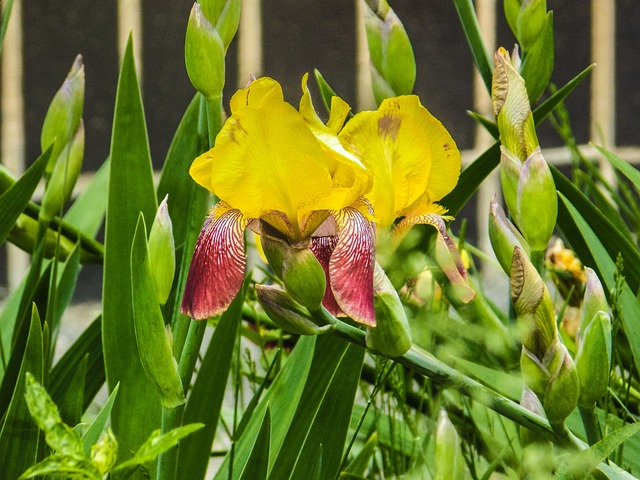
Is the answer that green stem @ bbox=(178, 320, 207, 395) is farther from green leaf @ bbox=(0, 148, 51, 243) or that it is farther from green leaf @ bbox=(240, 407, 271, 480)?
green leaf @ bbox=(0, 148, 51, 243)

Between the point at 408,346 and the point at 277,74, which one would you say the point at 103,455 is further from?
the point at 277,74

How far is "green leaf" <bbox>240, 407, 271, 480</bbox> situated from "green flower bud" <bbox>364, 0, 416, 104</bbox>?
0.56 ft

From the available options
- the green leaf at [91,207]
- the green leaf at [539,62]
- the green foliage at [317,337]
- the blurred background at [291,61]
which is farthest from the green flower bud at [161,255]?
the blurred background at [291,61]

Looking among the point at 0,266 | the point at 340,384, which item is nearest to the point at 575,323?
the point at 340,384

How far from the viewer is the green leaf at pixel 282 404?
0.46 meters

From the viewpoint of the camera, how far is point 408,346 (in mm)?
277

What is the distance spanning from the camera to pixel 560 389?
28 cm

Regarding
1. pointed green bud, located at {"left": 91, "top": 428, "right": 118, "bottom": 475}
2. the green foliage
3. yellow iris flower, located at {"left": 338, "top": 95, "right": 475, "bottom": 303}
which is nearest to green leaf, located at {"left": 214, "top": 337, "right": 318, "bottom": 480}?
the green foliage

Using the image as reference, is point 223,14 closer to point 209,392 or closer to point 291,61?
point 209,392

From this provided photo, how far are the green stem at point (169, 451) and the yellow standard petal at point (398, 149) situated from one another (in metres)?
0.09

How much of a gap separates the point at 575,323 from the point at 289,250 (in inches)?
15.6

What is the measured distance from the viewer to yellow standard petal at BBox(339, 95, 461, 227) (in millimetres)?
345

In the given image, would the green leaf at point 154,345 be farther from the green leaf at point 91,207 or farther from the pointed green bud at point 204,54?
the green leaf at point 91,207

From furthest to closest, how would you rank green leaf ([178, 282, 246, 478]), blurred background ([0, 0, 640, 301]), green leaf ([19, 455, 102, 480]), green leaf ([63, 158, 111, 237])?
blurred background ([0, 0, 640, 301])
green leaf ([63, 158, 111, 237])
green leaf ([178, 282, 246, 478])
green leaf ([19, 455, 102, 480])
